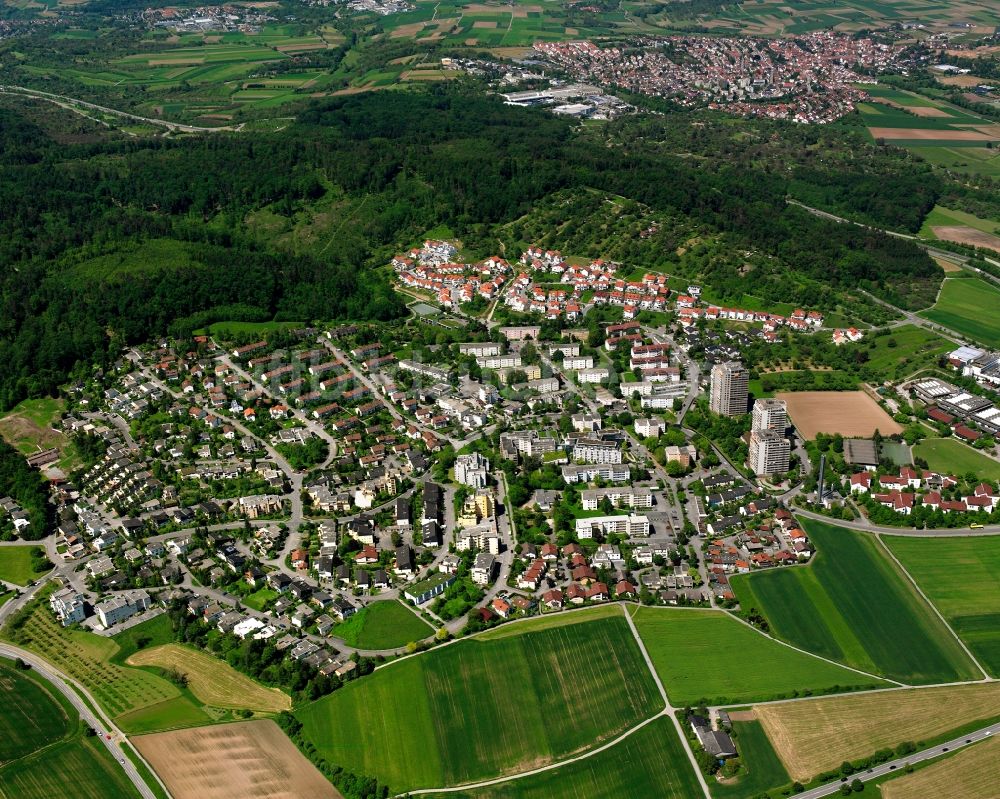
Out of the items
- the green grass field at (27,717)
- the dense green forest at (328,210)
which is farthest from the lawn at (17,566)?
the dense green forest at (328,210)

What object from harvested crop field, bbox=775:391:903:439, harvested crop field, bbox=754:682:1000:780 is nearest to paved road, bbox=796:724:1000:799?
harvested crop field, bbox=754:682:1000:780

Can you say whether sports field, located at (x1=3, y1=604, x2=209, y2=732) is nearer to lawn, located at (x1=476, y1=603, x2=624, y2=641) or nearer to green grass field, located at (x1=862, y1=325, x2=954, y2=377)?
lawn, located at (x1=476, y1=603, x2=624, y2=641)

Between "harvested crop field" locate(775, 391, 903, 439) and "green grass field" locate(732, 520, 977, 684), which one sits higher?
"green grass field" locate(732, 520, 977, 684)

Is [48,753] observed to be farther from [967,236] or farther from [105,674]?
[967,236]

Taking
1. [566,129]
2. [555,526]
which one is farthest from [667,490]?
[566,129]

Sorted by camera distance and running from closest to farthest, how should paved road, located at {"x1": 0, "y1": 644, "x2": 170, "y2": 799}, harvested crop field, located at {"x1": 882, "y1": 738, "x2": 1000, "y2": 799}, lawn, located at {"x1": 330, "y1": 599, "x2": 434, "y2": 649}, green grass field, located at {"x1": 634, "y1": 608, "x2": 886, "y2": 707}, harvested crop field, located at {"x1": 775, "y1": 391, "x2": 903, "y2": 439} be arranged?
harvested crop field, located at {"x1": 882, "y1": 738, "x2": 1000, "y2": 799}
paved road, located at {"x1": 0, "y1": 644, "x2": 170, "y2": 799}
green grass field, located at {"x1": 634, "y1": 608, "x2": 886, "y2": 707}
lawn, located at {"x1": 330, "y1": 599, "x2": 434, "y2": 649}
harvested crop field, located at {"x1": 775, "y1": 391, "x2": 903, "y2": 439}

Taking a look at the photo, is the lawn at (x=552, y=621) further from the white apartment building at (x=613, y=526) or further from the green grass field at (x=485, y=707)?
the white apartment building at (x=613, y=526)
